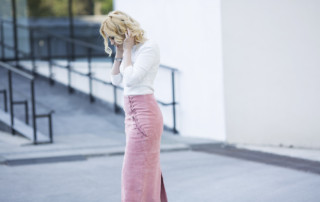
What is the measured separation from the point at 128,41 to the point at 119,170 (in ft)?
11.6

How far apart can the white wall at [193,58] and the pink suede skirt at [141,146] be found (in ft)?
16.6

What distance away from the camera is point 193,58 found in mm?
9492

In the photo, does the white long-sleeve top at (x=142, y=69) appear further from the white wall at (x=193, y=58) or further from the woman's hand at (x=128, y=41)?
the white wall at (x=193, y=58)

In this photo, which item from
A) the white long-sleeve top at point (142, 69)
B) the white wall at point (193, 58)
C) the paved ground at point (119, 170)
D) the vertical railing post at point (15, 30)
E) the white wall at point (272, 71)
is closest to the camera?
the white long-sleeve top at point (142, 69)

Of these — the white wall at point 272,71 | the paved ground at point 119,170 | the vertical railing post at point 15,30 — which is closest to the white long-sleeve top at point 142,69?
the paved ground at point 119,170

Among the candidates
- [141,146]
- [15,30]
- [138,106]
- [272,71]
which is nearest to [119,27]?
[138,106]

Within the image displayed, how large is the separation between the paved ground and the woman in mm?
1651

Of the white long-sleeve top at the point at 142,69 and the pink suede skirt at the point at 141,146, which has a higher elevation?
the white long-sleeve top at the point at 142,69

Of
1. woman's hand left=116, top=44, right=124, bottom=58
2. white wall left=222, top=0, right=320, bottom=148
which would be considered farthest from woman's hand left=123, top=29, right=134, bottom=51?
white wall left=222, top=0, right=320, bottom=148

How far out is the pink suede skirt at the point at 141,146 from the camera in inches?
154

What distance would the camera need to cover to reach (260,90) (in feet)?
28.8

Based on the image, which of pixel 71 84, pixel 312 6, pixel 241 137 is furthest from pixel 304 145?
pixel 71 84

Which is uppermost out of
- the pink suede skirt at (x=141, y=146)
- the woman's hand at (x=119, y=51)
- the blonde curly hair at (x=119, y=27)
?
the blonde curly hair at (x=119, y=27)

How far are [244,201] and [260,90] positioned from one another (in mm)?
3616
